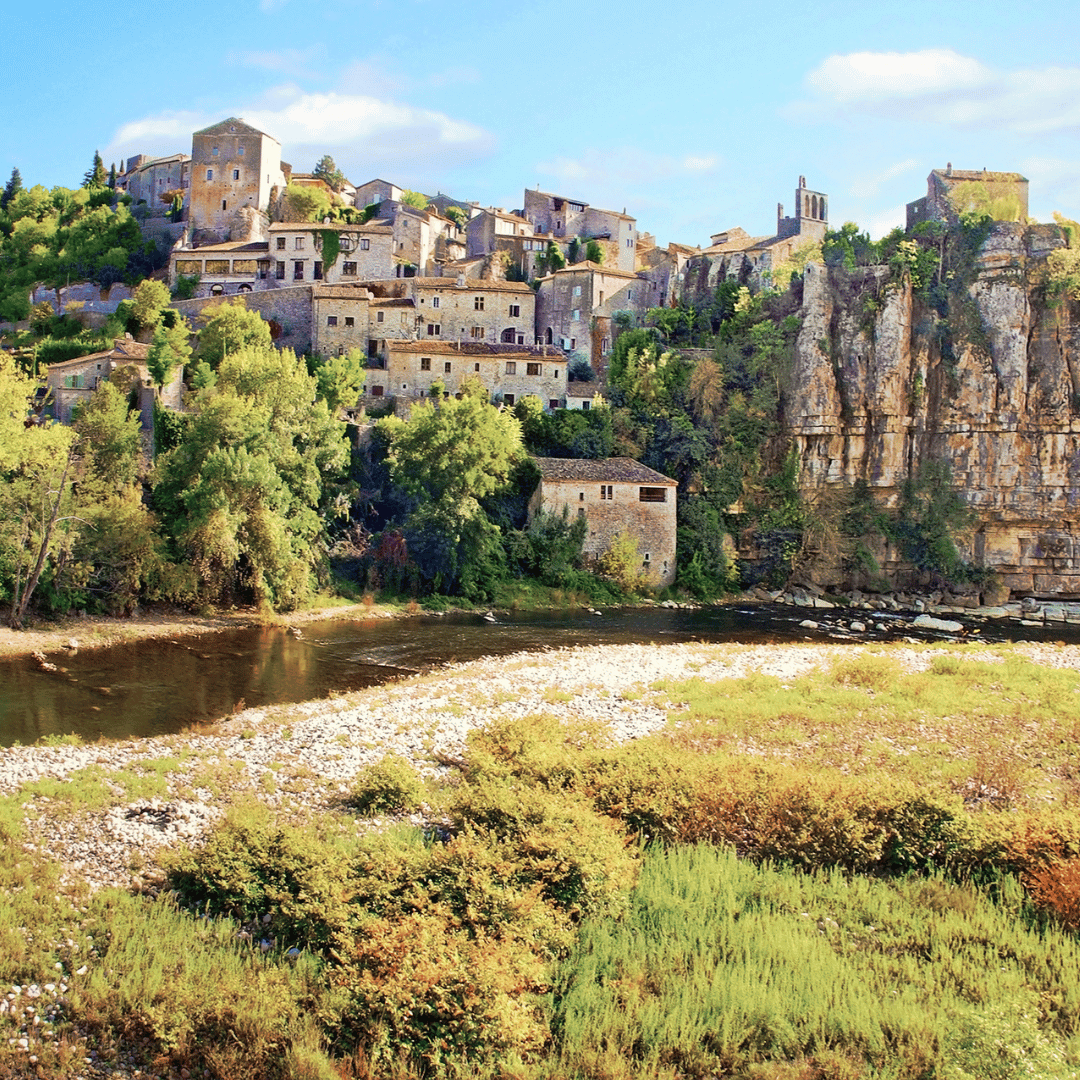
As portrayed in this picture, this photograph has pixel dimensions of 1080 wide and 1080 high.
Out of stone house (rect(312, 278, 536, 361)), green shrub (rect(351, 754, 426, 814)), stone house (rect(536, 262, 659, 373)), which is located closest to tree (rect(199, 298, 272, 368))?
stone house (rect(312, 278, 536, 361))

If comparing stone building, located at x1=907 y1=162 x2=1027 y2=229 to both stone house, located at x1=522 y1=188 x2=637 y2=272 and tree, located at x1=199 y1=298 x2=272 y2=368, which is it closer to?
stone house, located at x1=522 y1=188 x2=637 y2=272

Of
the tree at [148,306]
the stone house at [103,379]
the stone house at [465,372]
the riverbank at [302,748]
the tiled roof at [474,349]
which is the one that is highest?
the tree at [148,306]

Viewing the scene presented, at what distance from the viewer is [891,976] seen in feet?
29.3

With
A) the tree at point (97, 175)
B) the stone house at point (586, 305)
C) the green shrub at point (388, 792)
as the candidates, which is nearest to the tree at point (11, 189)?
the tree at point (97, 175)

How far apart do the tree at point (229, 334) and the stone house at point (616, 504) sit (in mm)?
14764

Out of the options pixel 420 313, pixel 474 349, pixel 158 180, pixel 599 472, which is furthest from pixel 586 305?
pixel 158 180

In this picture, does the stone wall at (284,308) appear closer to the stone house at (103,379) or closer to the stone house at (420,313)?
the stone house at (420,313)

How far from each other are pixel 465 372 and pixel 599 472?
10.8m

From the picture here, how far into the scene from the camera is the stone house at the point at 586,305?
5331cm

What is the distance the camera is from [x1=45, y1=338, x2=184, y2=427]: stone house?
1531 inches

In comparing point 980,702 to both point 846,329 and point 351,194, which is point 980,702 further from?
point 351,194

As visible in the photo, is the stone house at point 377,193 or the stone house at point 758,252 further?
the stone house at point 377,193

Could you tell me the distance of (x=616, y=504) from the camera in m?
41.1

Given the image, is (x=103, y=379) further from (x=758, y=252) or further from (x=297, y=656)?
(x=758, y=252)
